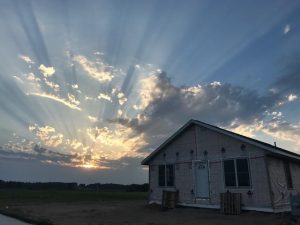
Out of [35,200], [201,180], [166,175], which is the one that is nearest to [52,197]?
[35,200]

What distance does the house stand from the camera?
17312mm

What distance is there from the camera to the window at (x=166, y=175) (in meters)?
22.8

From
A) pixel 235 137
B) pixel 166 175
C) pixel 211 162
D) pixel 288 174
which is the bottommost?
pixel 288 174

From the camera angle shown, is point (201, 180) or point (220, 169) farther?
point (201, 180)

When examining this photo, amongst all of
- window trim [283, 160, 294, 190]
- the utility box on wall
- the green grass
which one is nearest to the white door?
window trim [283, 160, 294, 190]

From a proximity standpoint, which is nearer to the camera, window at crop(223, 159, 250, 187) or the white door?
window at crop(223, 159, 250, 187)

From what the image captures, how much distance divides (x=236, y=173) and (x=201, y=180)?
280cm

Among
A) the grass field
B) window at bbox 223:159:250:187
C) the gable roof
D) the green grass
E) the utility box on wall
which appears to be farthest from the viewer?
the green grass

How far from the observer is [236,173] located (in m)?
18.5

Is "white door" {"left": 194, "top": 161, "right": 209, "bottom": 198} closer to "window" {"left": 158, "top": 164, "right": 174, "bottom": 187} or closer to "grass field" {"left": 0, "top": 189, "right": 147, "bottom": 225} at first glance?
"window" {"left": 158, "top": 164, "right": 174, "bottom": 187}

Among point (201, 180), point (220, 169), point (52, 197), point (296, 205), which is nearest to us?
point (296, 205)

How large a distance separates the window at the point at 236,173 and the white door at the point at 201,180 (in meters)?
1.59

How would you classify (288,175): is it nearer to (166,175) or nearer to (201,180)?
(201,180)

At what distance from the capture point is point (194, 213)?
61.3 ft
